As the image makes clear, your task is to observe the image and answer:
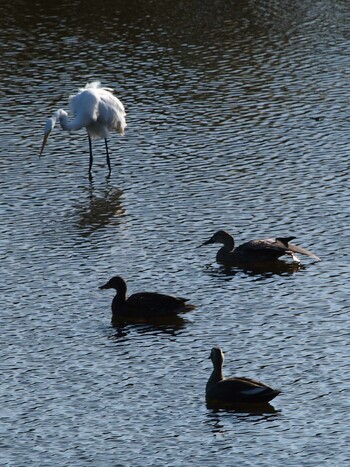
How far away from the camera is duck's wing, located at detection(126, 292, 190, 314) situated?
22.5m

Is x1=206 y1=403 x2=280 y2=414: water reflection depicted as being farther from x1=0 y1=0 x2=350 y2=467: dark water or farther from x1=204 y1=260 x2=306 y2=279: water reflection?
x1=204 y1=260 x2=306 y2=279: water reflection

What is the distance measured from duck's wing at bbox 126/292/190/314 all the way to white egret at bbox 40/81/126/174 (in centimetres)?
843

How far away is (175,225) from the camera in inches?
1057

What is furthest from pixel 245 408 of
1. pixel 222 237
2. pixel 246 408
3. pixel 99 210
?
pixel 99 210

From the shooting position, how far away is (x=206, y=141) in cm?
3152

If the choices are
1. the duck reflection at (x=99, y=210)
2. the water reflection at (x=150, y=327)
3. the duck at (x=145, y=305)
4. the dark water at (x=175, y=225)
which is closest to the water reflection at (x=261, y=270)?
the dark water at (x=175, y=225)

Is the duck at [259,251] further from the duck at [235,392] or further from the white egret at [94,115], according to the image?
the white egret at [94,115]

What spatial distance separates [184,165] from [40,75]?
7.35 metres

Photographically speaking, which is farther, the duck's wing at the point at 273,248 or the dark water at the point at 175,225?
the duck's wing at the point at 273,248

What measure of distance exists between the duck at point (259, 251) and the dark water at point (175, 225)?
282 mm

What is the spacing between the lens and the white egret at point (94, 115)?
31.0 metres

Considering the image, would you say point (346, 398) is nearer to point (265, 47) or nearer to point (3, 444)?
point (3, 444)

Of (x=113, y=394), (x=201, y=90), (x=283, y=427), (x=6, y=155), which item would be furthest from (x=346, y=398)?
(x=201, y=90)

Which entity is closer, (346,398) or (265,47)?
(346,398)
